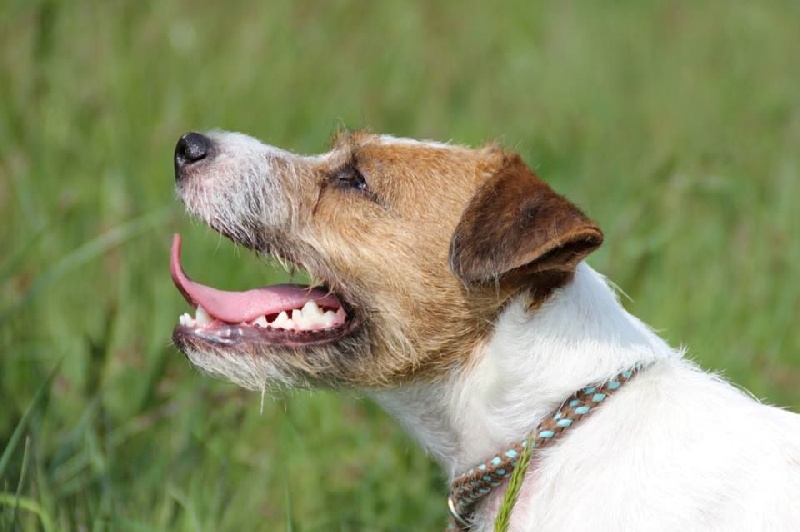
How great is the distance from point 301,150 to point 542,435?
3.64m

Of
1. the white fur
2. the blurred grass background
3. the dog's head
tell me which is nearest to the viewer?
the white fur

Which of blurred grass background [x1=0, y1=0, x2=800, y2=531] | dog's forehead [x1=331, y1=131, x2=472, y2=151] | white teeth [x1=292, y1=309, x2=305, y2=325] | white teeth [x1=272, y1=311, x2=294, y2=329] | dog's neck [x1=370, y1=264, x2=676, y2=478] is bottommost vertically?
blurred grass background [x1=0, y1=0, x2=800, y2=531]

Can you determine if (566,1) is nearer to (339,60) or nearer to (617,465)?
(339,60)

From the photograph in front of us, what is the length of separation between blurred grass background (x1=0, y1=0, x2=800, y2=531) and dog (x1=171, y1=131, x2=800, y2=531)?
0.46 m

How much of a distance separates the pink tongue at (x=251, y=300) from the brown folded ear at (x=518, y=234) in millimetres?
492

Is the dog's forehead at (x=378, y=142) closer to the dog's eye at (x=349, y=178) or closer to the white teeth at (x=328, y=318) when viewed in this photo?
the dog's eye at (x=349, y=178)

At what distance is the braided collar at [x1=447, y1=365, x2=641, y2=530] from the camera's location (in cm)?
307

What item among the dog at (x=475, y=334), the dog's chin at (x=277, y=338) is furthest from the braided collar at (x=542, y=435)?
the dog's chin at (x=277, y=338)

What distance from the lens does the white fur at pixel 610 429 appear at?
9.47 feet

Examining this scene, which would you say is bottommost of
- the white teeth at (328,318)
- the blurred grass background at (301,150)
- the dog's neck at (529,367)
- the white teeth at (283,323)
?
the blurred grass background at (301,150)

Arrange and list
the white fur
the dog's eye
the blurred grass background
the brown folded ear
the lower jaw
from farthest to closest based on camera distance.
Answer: the blurred grass background
the dog's eye
the lower jaw
the brown folded ear
the white fur

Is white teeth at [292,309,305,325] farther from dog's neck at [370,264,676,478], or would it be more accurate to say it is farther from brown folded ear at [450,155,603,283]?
brown folded ear at [450,155,603,283]

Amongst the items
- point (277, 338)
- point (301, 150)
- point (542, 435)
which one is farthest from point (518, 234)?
point (301, 150)

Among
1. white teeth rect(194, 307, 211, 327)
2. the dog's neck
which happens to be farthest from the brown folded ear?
white teeth rect(194, 307, 211, 327)
